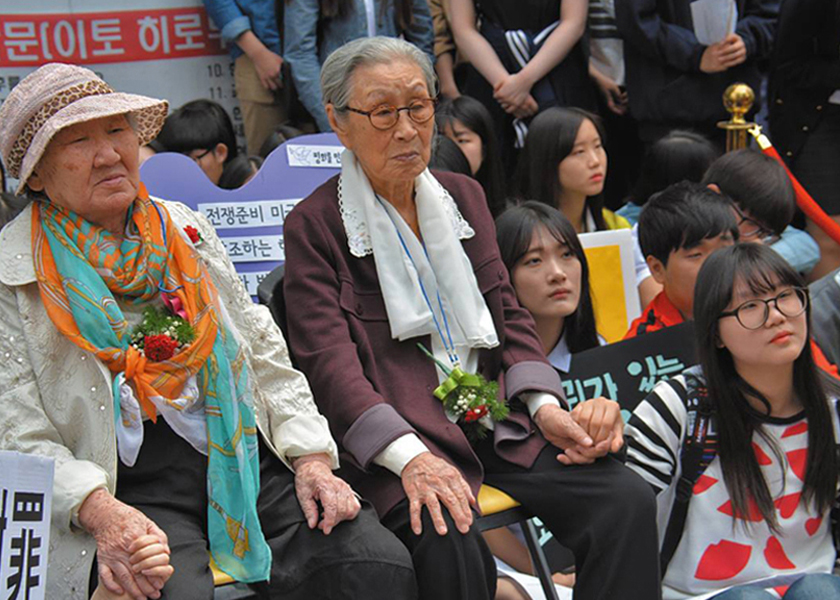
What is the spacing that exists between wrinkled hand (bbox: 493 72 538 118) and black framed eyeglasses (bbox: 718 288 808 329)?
273cm

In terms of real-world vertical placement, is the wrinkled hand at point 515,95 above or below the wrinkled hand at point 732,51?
below

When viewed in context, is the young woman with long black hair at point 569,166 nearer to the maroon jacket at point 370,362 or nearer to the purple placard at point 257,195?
the purple placard at point 257,195

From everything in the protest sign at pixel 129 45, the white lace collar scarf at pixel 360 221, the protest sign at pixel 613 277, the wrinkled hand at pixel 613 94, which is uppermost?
the protest sign at pixel 129 45

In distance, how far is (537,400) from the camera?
10.7ft

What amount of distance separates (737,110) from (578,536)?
3125mm

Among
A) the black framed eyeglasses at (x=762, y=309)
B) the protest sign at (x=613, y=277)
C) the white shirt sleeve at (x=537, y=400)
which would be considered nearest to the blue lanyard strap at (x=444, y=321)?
the white shirt sleeve at (x=537, y=400)

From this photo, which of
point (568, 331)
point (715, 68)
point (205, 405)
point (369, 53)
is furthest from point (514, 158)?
point (205, 405)

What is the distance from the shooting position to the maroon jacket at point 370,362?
3.04 m

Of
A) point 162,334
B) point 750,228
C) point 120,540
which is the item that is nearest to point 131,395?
point 162,334

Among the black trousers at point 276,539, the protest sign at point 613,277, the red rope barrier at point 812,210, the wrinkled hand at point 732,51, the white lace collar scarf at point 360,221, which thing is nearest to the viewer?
the black trousers at point 276,539

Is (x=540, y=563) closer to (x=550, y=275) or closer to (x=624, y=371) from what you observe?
(x=624, y=371)

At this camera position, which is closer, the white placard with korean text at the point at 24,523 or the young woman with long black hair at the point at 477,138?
the white placard with korean text at the point at 24,523

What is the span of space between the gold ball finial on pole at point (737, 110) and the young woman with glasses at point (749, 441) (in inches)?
90.0

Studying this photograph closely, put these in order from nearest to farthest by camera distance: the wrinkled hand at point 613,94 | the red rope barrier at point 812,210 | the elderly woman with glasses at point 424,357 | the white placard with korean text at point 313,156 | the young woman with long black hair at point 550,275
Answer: the elderly woman with glasses at point 424,357, the young woman with long black hair at point 550,275, the white placard with korean text at point 313,156, the red rope barrier at point 812,210, the wrinkled hand at point 613,94
